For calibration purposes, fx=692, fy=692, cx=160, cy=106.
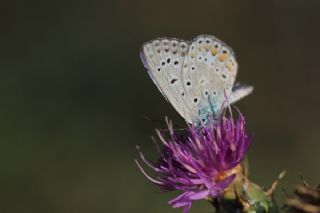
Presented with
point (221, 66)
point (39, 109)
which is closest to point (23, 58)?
point (39, 109)

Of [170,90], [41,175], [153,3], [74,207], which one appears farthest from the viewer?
[153,3]

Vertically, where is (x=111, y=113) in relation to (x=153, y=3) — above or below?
below

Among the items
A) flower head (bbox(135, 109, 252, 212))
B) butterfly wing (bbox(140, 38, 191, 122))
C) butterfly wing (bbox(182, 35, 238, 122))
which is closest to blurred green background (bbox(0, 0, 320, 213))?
butterfly wing (bbox(182, 35, 238, 122))

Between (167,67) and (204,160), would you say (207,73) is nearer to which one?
(167,67)

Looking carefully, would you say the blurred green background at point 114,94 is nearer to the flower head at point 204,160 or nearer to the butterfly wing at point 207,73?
the butterfly wing at point 207,73

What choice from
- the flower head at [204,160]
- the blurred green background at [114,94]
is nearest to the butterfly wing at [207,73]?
the flower head at [204,160]

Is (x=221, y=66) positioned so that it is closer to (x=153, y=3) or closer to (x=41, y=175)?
(x=41, y=175)
